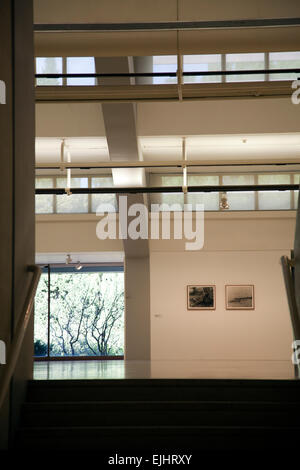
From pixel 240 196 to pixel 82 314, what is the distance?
7500 mm

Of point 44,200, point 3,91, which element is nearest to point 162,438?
point 3,91

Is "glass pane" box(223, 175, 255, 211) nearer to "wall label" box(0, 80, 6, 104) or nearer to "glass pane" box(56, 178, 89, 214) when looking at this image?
"glass pane" box(56, 178, 89, 214)

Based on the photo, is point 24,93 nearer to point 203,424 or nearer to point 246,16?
point 203,424

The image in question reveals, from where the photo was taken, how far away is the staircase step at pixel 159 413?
13.7 feet

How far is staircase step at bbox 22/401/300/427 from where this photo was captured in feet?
13.7

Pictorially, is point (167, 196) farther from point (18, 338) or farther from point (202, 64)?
point (18, 338)

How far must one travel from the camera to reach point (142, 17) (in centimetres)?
809

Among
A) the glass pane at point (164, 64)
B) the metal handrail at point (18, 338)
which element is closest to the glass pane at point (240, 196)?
the glass pane at point (164, 64)

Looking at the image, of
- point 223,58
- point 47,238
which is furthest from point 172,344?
point 223,58

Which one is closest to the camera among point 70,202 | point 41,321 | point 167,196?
point 167,196

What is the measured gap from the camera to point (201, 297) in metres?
15.2

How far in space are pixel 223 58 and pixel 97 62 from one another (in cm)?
323

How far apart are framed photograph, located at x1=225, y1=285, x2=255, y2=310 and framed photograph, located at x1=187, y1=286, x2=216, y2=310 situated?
340 millimetres

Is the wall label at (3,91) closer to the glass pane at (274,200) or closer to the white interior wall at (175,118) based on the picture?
the white interior wall at (175,118)
